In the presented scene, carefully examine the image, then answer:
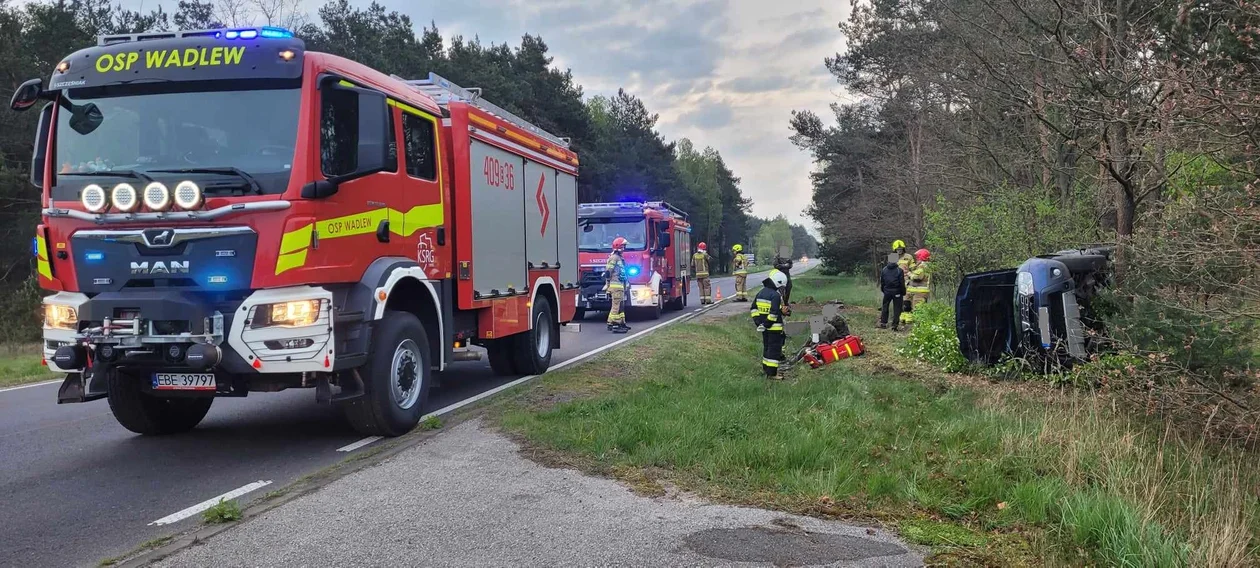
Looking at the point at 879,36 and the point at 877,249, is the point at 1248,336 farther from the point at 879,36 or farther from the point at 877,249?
the point at 877,249

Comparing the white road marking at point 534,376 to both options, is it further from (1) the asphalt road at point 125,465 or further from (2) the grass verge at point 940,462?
(2) the grass verge at point 940,462

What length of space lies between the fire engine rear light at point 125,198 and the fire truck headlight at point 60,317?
2.73ft

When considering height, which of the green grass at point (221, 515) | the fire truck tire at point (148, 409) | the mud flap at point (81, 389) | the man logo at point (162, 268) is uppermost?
the man logo at point (162, 268)

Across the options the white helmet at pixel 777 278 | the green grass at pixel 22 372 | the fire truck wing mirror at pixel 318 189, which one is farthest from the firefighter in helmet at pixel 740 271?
the fire truck wing mirror at pixel 318 189

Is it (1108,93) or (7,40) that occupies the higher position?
(7,40)

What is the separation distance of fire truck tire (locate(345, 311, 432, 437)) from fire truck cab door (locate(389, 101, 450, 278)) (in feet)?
2.32

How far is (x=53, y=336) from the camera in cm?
573

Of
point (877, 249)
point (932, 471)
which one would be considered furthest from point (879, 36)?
point (932, 471)

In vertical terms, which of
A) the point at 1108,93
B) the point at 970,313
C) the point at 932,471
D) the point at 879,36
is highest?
the point at 879,36

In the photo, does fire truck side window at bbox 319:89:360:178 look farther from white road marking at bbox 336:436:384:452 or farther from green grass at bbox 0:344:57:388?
green grass at bbox 0:344:57:388

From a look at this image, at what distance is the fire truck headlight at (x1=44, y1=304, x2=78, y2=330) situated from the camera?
5.67 metres

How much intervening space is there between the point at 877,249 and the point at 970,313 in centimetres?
3116

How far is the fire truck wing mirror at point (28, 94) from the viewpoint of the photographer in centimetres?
596

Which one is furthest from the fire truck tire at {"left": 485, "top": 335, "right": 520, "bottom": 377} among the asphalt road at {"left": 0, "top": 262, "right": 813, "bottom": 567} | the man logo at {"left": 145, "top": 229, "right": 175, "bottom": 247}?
the man logo at {"left": 145, "top": 229, "right": 175, "bottom": 247}
